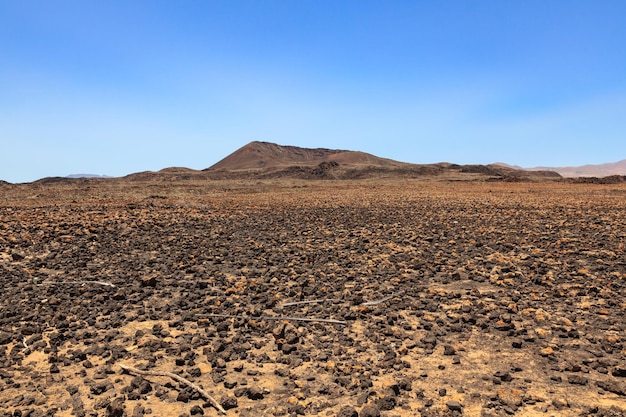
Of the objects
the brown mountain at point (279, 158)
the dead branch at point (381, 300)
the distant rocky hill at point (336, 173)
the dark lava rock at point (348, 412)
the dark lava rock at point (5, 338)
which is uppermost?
the brown mountain at point (279, 158)

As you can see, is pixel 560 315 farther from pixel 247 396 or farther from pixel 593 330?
pixel 247 396

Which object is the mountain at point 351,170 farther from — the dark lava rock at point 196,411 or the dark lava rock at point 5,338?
the dark lava rock at point 5,338

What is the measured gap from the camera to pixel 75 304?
6.27 meters

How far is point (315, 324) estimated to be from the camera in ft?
18.4

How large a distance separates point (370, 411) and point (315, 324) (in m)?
2.15

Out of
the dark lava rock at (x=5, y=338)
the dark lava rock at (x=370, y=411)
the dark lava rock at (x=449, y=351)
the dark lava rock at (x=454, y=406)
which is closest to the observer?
the dark lava rock at (x=370, y=411)

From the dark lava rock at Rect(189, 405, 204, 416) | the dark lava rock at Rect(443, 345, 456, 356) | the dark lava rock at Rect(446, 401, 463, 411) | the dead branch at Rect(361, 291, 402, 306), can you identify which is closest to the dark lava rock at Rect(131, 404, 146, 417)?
the dark lava rock at Rect(189, 405, 204, 416)

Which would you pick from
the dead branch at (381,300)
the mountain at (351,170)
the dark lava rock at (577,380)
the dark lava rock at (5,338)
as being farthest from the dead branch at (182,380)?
the mountain at (351,170)

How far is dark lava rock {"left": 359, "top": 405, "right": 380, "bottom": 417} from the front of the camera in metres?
3.51

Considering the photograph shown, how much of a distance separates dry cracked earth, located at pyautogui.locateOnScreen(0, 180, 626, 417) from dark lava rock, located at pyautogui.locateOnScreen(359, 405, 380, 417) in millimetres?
13

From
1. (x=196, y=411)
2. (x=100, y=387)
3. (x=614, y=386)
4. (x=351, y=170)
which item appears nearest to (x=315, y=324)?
(x=196, y=411)

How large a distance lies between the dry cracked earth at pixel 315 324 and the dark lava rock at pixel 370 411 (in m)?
0.01

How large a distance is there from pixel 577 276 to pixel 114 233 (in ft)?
37.0

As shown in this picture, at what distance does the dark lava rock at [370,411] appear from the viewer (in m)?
3.51
